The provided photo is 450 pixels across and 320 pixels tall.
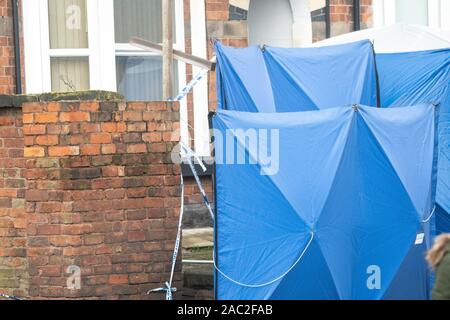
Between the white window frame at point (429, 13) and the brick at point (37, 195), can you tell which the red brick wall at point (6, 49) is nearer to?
the brick at point (37, 195)

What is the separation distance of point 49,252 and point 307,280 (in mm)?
2155

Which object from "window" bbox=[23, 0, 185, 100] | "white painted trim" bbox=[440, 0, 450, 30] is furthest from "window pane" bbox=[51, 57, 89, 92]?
"white painted trim" bbox=[440, 0, 450, 30]

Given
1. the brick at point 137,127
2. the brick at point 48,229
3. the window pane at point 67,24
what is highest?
the window pane at point 67,24

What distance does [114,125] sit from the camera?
7719 millimetres

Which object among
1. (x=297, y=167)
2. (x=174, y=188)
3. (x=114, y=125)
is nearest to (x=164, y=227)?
(x=174, y=188)

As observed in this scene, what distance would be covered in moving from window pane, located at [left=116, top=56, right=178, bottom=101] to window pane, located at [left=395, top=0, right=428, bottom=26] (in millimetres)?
3715

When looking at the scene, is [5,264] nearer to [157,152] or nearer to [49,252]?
[49,252]

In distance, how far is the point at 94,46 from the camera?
1204cm

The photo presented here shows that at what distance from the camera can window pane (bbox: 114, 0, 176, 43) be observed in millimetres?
12180

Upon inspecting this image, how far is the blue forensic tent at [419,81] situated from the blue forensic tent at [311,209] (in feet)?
6.40

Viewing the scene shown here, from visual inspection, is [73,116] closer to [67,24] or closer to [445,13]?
[67,24]

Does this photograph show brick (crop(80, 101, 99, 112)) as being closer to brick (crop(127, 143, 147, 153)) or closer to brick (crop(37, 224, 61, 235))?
brick (crop(127, 143, 147, 153))

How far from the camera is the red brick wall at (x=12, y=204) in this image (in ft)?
26.3

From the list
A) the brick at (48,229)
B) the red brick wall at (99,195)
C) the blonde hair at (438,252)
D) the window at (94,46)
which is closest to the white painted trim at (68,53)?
the window at (94,46)
